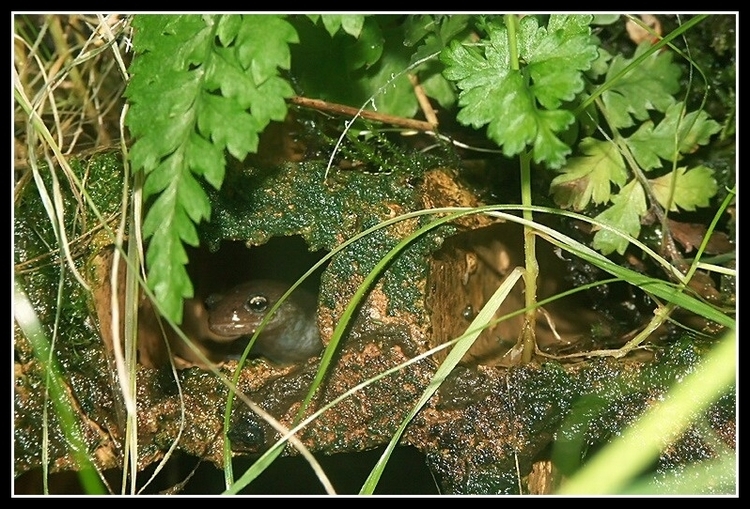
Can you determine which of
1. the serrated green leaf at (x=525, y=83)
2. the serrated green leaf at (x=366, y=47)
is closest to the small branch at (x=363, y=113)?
the serrated green leaf at (x=366, y=47)

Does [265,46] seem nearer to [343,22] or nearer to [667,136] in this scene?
[343,22]

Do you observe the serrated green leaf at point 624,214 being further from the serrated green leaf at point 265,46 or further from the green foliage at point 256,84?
the serrated green leaf at point 265,46

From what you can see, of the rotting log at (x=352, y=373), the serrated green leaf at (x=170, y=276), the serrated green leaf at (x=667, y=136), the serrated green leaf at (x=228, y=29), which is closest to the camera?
the serrated green leaf at (x=170, y=276)

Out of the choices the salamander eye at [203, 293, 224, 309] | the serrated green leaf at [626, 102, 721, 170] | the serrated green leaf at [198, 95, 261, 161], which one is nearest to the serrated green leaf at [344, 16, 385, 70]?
the serrated green leaf at [198, 95, 261, 161]

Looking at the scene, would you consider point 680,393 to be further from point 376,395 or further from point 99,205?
point 99,205

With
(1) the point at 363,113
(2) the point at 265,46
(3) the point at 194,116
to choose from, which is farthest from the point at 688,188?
(3) the point at 194,116

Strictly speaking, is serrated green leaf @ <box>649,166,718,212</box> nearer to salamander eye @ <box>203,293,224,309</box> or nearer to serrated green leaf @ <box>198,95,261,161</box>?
serrated green leaf @ <box>198,95,261,161</box>
